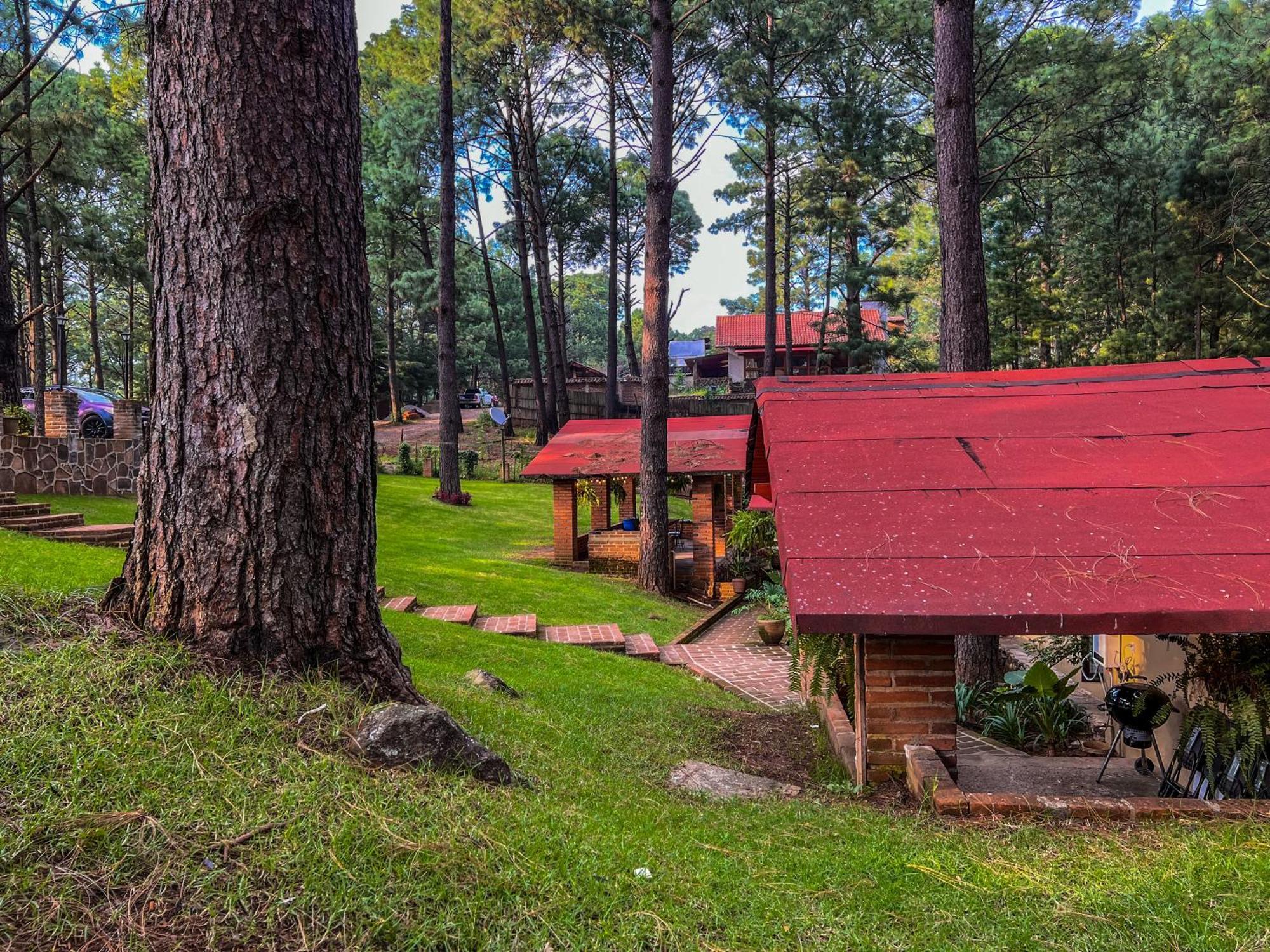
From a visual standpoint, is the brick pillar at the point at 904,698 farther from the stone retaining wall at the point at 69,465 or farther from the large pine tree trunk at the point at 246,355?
the stone retaining wall at the point at 69,465

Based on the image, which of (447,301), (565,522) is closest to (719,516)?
(565,522)

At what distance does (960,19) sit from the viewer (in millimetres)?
8164

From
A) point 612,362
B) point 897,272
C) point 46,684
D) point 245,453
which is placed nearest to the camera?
point 46,684

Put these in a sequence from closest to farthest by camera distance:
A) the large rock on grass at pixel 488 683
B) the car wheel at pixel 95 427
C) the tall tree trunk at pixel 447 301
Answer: the large rock on grass at pixel 488 683 < the car wheel at pixel 95 427 < the tall tree trunk at pixel 447 301

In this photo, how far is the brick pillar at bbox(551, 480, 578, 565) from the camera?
15.9m

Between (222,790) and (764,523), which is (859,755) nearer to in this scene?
(222,790)

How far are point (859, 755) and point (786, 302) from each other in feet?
91.8

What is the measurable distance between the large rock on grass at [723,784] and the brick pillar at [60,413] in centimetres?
1434

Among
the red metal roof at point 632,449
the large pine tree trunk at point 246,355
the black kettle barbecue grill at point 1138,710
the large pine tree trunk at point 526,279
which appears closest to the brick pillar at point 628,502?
the red metal roof at point 632,449

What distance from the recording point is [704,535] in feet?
49.6

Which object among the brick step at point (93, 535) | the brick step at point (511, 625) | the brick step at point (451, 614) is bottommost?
the brick step at point (511, 625)

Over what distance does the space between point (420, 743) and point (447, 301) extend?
1894 cm

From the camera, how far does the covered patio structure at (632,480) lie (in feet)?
49.8

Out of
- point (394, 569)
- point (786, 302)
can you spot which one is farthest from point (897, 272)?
point (394, 569)
